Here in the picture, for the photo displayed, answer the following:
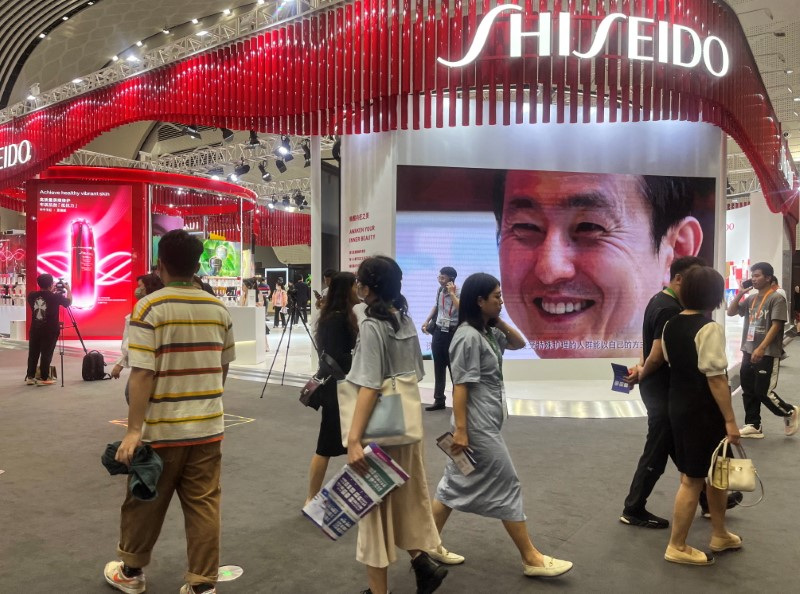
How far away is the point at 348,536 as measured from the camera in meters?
3.32

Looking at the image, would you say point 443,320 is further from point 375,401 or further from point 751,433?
point 375,401

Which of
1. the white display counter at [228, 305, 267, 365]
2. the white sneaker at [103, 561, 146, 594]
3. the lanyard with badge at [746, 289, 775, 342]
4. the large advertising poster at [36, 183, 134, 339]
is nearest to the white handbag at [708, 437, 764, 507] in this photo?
the white sneaker at [103, 561, 146, 594]

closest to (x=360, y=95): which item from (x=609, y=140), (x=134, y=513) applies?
(x=609, y=140)

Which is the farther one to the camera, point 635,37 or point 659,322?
point 635,37

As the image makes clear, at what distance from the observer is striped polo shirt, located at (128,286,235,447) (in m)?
2.38

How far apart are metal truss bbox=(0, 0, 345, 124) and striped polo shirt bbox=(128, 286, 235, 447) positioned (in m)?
5.69

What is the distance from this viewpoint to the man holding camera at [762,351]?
5172 mm

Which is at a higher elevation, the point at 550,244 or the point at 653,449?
the point at 550,244

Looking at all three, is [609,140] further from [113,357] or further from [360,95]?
[113,357]

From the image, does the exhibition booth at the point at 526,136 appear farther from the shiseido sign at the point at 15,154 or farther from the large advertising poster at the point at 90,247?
the large advertising poster at the point at 90,247

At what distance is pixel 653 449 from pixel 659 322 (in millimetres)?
654

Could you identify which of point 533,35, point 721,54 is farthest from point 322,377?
point 721,54

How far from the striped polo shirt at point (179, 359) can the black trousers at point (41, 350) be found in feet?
21.3

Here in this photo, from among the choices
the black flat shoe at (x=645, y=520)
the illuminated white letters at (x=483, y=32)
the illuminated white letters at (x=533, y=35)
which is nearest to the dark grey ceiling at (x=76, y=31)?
the illuminated white letters at (x=483, y=32)
